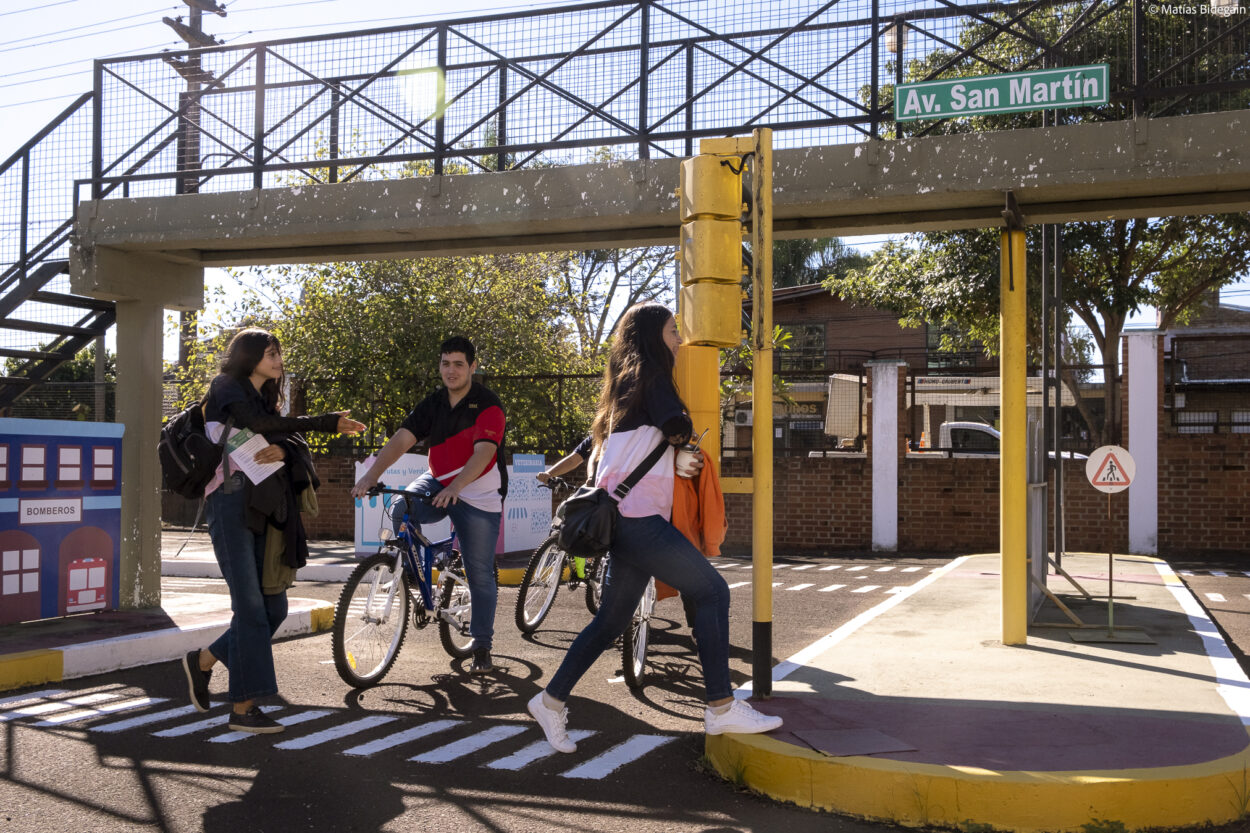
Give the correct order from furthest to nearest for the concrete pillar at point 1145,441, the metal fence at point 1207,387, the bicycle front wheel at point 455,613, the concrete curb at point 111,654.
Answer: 1. the metal fence at point 1207,387
2. the concrete pillar at point 1145,441
3. the bicycle front wheel at point 455,613
4. the concrete curb at point 111,654

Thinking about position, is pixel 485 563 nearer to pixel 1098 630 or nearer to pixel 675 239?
pixel 675 239

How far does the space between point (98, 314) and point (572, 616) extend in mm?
4586

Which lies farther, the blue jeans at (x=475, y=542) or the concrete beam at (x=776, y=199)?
the concrete beam at (x=776, y=199)

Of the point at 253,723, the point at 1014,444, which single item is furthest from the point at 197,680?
the point at 1014,444

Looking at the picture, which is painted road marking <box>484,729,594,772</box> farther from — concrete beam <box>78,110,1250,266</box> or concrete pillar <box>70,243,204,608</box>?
concrete pillar <box>70,243,204,608</box>

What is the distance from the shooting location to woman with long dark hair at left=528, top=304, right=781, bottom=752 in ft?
15.1

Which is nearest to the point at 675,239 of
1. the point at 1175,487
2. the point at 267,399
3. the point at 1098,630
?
the point at 267,399

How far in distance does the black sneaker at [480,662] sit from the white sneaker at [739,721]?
2.26 metres

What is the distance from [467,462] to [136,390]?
3666 millimetres

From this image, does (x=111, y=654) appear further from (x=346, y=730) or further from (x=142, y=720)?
(x=346, y=730)

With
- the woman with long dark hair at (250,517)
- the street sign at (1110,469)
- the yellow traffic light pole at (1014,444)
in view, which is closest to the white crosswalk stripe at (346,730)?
the woman with long dark hair at (250,517)

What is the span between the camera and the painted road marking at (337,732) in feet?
16.5

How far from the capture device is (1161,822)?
3.98m

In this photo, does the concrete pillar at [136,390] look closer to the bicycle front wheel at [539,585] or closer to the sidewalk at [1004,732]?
the bicycle front wheel at [539,585]
